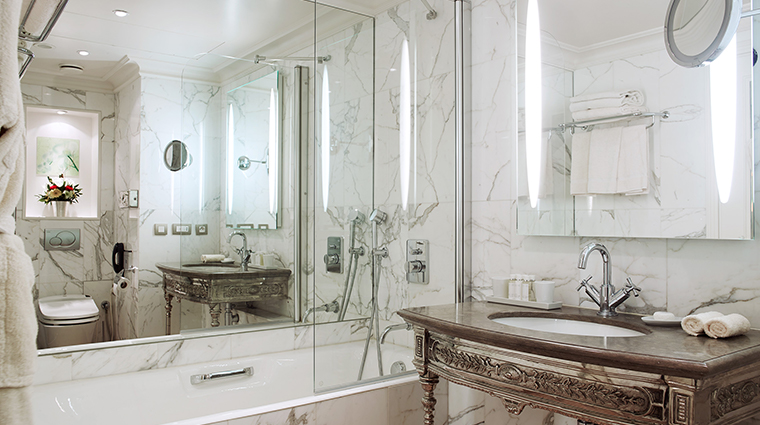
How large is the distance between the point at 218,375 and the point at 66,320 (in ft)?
2.36

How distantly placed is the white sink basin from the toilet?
1.81 meters

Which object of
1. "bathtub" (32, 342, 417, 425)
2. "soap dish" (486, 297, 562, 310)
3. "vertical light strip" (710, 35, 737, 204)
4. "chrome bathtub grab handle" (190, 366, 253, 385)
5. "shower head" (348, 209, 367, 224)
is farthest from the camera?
"chrome bathtub grab handle" (190, 366, 253, 385)

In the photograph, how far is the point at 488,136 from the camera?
2.33 m

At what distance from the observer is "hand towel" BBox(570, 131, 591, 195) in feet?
6.16

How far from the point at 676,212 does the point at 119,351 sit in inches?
92.4

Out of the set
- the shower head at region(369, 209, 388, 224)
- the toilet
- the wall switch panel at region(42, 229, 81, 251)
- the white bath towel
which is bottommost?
the toilet

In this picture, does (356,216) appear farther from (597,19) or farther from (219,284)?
(597,19)

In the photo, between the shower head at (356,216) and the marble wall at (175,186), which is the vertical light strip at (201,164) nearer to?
the marble wall at (175,186)

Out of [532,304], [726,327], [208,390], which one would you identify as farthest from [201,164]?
Result: [726,327]

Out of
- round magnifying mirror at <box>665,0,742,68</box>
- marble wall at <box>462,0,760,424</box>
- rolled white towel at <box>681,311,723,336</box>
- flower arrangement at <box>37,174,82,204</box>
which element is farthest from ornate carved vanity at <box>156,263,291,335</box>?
round magnifying mirror at <box>665,0,742,68</box>

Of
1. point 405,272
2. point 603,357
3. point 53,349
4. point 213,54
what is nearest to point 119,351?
point 53,349

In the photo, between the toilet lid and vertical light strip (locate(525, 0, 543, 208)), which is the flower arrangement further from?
vertical light strip (locate(525, 0, 543, 208))

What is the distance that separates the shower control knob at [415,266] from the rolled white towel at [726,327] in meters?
1.20

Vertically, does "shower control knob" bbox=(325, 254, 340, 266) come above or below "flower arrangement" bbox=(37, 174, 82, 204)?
below
